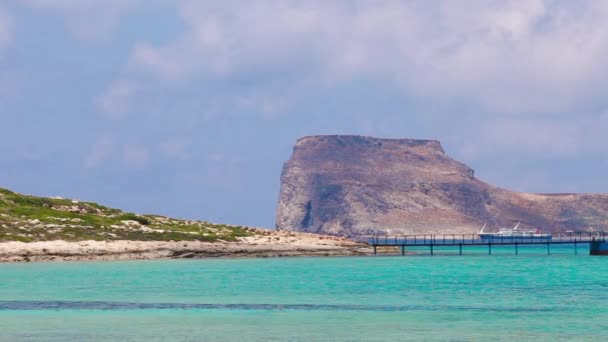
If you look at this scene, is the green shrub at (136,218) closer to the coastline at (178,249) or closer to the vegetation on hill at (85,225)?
the vegetation on hill at (85,225)

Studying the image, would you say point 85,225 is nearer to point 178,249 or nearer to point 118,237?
point 118,237

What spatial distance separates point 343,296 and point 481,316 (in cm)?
1836

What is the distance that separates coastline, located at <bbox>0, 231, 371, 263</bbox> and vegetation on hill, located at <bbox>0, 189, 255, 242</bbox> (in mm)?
2857

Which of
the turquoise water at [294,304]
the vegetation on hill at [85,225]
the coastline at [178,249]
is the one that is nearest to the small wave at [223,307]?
the turquoise water at [294,304]

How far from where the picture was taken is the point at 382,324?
56125mm

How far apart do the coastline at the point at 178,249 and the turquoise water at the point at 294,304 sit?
12.4 meters

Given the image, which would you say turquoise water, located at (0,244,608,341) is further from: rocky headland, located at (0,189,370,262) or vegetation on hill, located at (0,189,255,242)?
vegetation on hill, located at (0,189,255,242)

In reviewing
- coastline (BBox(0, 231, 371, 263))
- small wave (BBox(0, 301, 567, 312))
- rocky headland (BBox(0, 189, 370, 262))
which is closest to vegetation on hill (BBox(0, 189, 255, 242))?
rocky headland (BBox(0, 189, 370, 262))

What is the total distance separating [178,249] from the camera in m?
144

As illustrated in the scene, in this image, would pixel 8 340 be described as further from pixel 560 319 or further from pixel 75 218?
pixel 75 218

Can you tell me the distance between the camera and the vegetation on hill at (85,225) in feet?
460

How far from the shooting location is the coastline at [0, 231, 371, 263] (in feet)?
426

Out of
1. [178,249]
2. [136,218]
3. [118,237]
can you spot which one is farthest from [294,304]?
[136,218]

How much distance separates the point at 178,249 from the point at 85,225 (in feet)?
47.0
